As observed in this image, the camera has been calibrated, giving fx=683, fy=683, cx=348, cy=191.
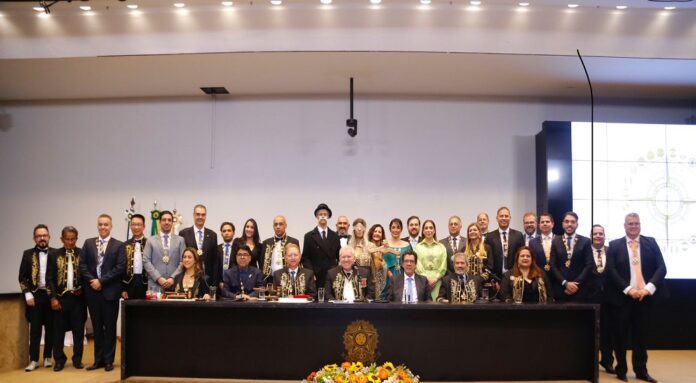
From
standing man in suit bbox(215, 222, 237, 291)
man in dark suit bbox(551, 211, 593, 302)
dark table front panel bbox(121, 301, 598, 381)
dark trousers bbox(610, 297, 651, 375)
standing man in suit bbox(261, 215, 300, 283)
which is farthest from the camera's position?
standing man in suit bbox(215, 222, 237, 291)

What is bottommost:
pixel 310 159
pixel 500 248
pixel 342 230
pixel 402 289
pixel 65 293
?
pixel 65 293

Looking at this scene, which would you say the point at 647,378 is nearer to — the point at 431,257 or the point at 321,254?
the point at 431,257

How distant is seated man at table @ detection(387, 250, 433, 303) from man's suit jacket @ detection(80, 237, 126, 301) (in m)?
2.67

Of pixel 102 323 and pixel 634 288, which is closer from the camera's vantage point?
pixel 634 288

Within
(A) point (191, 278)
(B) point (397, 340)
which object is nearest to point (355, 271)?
(B) point (397, 340)

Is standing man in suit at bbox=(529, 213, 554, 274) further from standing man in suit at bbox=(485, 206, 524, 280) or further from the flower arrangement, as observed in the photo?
the flower arrangement

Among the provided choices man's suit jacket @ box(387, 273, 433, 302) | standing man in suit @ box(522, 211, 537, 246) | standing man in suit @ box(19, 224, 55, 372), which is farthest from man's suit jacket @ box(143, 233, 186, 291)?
standing man in suit @ box(522, 211, 537, 246)

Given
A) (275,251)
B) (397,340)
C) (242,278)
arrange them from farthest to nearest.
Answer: (275,251), (242,278), (397,340)

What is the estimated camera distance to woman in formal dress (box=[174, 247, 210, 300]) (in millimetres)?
6234

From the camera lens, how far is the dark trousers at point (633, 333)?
20.7ft

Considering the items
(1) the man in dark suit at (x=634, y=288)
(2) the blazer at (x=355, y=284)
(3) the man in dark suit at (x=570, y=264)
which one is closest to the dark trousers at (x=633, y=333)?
(1) the man in dark suit at (x=634, y=288)

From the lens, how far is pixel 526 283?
20.1ft

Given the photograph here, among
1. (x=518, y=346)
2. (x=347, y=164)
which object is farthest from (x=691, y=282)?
(x=347, y=164)

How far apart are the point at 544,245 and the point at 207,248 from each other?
3471 mm
